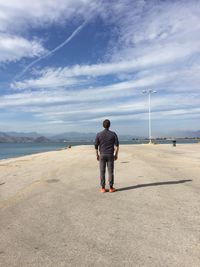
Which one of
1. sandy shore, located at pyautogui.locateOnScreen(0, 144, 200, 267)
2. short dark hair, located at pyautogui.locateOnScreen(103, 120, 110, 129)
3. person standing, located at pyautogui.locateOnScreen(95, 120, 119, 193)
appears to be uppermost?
short dark hair, located at pyautogui.locateOnScreen(103, 120, 110, 129)

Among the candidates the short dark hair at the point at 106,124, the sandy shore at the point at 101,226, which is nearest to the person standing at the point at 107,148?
the short dark hair at the point at 106,124

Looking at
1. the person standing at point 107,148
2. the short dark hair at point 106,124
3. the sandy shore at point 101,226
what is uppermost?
the short dark hair at point 106,124

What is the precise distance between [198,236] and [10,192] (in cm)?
704

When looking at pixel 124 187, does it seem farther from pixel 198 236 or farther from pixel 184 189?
pixel 198 236

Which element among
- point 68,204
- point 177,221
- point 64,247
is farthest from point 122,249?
point 68,204

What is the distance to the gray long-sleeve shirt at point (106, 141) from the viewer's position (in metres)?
10.6

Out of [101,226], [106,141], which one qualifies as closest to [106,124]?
[106,141]

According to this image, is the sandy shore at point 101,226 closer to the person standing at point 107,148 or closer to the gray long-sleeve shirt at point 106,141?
the person standing at point 107,148

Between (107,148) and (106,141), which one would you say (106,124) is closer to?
(106,141)

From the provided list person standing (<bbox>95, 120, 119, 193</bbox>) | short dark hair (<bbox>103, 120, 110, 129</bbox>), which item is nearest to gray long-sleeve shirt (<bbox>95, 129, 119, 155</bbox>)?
person standing (<bbox>95, 120, 119, 193</bbox>)

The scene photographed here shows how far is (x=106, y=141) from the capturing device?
10.6m

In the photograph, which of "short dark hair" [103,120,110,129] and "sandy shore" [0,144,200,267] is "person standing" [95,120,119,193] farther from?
"sandy shore" [0,144,200,267]

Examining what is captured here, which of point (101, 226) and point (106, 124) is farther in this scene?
point (106, 124)

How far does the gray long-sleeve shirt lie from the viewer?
1056 cm
